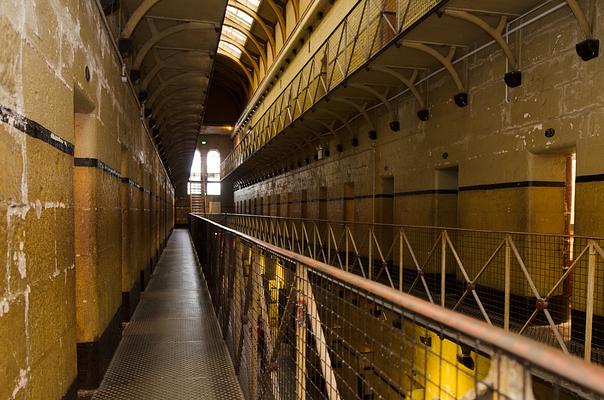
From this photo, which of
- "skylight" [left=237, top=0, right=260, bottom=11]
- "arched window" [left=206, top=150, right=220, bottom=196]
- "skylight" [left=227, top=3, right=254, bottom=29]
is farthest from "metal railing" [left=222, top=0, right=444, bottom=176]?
"arched window" [left=206, top=150, right=220, bottom=196]

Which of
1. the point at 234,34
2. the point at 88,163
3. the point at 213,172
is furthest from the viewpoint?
the point at 213,172

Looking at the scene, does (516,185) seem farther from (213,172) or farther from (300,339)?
(213,172)

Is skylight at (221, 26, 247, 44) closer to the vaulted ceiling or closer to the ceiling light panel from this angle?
the ceiling light panel

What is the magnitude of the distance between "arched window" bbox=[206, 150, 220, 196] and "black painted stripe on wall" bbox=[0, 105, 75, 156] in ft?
83.1

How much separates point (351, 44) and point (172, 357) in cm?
656

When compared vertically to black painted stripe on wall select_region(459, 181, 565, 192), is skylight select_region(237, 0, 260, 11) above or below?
above

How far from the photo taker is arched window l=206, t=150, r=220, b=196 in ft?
88.9

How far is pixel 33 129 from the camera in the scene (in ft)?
5.38

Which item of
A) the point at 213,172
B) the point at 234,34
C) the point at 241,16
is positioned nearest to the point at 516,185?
the point at 241,16

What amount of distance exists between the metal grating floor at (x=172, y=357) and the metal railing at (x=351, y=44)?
3616 mm

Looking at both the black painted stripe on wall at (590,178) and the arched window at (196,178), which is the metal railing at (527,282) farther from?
the arched window at (196,178)

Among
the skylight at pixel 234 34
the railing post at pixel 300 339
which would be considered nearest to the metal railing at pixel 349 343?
the railing post at pixel 300 339

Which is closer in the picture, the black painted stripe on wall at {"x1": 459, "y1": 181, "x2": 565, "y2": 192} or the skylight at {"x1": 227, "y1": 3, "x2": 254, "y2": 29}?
the black painted stripe on wall at {"x1": 459, "y1": 181, "x2": 565, "y2": 192}

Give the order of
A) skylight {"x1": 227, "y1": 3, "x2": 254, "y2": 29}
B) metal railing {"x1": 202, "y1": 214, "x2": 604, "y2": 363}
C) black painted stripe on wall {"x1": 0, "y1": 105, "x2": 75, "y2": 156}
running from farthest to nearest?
skylight {"x1": 227, "y1": 3, "x2": 254, "y2": 29}, metal railing {"x1": 202, "y1": 214, "x2": 604, "y2": 363}, black painted stripe on wall {"x1": 0, "y1": 105, "x2": 75, "y2": 156}
